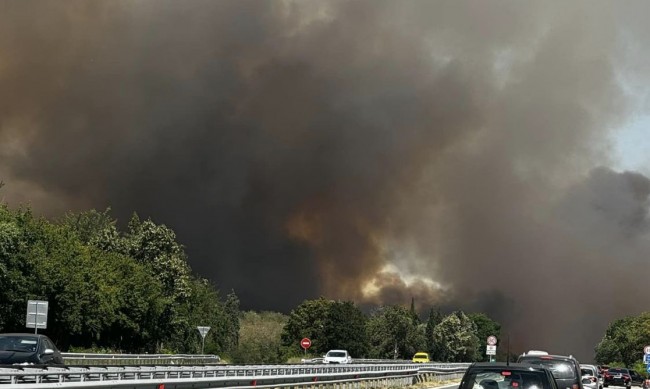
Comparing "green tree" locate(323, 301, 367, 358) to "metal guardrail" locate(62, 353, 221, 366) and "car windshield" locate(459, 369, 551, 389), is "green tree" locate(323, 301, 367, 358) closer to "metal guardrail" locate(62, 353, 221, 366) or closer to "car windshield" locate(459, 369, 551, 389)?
"metal guardrail" locate(62, 353, 221, 366)

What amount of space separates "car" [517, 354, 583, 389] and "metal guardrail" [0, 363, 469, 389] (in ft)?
31.3

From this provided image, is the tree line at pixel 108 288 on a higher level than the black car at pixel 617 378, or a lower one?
higher

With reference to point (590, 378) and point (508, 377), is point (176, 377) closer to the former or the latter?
point (590, 378)

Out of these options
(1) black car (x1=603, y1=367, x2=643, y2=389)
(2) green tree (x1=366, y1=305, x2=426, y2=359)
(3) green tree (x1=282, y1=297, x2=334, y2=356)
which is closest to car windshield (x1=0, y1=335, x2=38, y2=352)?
(1) black car (x1=603, y1=367, x2=643, y2=389)

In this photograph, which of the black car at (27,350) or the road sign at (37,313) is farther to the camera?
the road sign at (37,313)

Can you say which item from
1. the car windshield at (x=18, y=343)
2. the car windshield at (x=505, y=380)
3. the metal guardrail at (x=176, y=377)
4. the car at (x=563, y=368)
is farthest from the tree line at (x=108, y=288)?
the car windshield at (x=505, y=380)

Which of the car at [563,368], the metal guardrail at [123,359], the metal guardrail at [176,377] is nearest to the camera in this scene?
the metal guardrail at [176,377]

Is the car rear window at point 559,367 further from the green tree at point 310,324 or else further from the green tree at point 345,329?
the green tree at point 310,324

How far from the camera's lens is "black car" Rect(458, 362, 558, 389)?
44.6 feet

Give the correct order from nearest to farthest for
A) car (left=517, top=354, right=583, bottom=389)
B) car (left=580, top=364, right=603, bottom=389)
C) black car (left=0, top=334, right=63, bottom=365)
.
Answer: car (left=517, top=354, right=583, bottom=389), black car (left=0, top=334, right=63, bottom=365), car (left=580, top=364, right=603, bottom=389)

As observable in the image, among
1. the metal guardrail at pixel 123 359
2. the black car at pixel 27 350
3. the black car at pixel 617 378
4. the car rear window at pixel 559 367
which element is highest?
the metal guardrail at pixel 123 359

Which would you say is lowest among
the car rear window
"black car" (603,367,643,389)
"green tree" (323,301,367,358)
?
"black car" (603,367,643,389)

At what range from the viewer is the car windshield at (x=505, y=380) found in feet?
44.6

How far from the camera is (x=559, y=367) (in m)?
22.9
